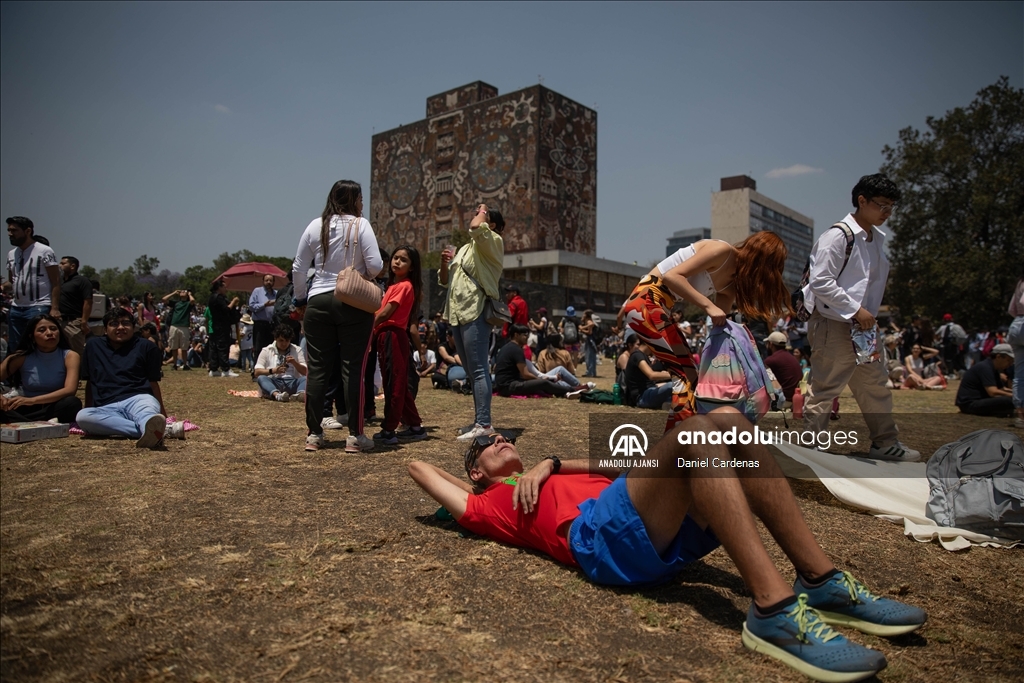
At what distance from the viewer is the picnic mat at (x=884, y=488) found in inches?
124

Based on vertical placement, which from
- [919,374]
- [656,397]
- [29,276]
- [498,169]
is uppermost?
[498,169]

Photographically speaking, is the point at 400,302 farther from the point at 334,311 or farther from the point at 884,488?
the point at 884,488

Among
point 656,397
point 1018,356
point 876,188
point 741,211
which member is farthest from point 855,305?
point 741,211

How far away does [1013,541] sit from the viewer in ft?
10.2

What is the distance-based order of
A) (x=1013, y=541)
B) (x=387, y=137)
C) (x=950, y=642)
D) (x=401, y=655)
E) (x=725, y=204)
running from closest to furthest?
(x=401, y=655) → (x=950, y=642) → (x=1013, y=541) → (x=387, y=137) → (x=725, y=204)

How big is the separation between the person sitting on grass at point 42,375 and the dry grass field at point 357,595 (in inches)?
66.0

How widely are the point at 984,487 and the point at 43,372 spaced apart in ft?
21.8

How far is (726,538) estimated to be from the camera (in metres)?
1.89

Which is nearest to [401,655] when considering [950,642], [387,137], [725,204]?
[950,642]

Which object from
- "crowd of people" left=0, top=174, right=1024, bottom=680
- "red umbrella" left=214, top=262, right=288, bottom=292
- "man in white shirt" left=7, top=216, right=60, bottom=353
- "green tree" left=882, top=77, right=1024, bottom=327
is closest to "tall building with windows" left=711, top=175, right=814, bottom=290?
"green tree" left=882, top=77, right=1024, bottom=327

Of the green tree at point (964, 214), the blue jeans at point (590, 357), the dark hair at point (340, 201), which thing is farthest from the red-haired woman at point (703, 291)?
the green tree at point (964, 214)

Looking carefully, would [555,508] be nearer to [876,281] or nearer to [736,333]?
[736,333]

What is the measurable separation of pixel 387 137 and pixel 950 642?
69.5 m

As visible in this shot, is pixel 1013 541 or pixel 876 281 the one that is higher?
pixel 876 281
